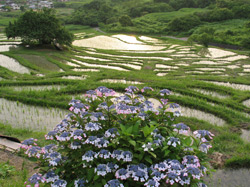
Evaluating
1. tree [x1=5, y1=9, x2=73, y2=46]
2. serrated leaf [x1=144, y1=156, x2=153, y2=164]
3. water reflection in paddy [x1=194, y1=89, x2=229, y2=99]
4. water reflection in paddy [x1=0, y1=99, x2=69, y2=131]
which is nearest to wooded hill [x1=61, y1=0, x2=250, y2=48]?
tree [x1=5, y1=9, x2=73, y2=46]

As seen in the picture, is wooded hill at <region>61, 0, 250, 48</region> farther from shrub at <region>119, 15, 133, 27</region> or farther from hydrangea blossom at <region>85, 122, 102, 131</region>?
hydrangea blossom at <region>85, 122, 102, 131</region>

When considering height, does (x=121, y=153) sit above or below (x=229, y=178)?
above

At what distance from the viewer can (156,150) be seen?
2893 millimetres

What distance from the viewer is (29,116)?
22.4ft

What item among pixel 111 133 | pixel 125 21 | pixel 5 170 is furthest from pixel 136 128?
pixel 125 21

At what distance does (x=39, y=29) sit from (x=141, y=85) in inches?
538

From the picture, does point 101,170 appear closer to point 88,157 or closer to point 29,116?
point 88,157

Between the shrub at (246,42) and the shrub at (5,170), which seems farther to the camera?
the shrub at (246,42)

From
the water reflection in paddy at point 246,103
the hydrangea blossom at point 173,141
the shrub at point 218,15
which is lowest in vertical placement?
the water reflection in paddy at point 246,103

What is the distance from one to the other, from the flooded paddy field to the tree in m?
1.34

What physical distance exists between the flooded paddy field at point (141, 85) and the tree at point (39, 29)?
1.34 metres

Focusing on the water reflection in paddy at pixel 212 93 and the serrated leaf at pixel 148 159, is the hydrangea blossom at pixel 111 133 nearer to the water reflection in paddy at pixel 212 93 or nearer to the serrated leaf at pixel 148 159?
the serrated leaf at pixel 148 159

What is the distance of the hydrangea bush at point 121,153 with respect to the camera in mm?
2623

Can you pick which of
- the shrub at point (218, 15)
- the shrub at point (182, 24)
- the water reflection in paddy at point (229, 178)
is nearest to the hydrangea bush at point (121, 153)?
the water reflection in paddy at point (229, 178)
